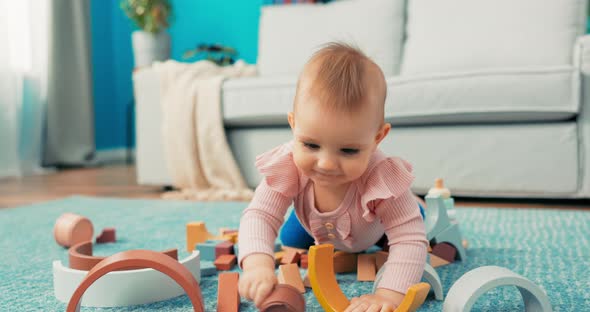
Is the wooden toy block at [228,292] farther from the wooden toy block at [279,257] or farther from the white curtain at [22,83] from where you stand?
the white curtain at [22,83]

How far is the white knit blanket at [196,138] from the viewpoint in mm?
2137

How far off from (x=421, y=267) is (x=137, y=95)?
1.88 m

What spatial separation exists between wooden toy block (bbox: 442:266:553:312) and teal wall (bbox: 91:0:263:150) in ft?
10.3

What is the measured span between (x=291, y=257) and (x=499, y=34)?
145 centimetres

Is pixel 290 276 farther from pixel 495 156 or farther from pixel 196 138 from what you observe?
pixel 196 138

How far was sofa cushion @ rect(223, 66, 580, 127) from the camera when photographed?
1.67 metres

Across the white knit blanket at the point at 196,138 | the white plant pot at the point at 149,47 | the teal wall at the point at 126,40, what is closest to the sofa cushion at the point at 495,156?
the white knit blanket at the point at 196,138

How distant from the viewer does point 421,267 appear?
73cm

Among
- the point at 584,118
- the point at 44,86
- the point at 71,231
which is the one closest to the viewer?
the point at 71,231

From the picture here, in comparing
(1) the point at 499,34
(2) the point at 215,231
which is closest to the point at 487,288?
(2) the point at 215,231

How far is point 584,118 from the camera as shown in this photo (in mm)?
1694

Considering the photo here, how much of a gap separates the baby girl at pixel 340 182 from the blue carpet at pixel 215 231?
82 millimetres

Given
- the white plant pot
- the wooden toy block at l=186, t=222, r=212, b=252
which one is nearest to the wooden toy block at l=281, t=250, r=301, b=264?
the wooden toy block at l=186, t=222, r=212, b=252

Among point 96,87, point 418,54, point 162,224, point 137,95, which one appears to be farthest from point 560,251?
point 96,87
